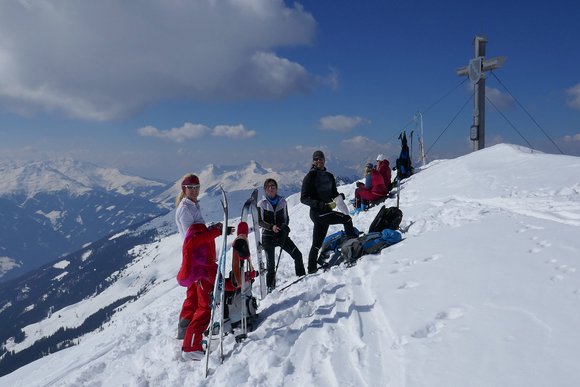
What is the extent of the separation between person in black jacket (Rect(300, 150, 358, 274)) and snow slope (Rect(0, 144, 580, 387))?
3.47ft

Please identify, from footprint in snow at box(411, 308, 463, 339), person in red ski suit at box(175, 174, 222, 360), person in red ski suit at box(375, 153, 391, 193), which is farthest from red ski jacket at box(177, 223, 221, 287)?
person in red ski suit at box(375, 153, 391, 193)

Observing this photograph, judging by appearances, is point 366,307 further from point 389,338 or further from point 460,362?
point 460,362

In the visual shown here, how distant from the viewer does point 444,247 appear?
7754 millimetres

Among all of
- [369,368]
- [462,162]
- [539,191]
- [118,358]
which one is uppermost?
[462,162]

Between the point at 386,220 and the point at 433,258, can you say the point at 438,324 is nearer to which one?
the point at 433,258

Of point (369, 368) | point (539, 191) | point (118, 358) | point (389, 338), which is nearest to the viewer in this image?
point (369, 368)

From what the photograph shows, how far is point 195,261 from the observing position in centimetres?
620

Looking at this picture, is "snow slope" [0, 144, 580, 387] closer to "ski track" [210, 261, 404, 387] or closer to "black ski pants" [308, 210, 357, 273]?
"ski track" [210, 261, 404, 387]

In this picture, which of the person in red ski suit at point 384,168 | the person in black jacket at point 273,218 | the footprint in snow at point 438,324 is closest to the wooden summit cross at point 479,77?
the person in red ski suit at point 384,168

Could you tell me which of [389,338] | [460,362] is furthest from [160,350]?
[460,362]

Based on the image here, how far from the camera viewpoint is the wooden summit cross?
1856 cm

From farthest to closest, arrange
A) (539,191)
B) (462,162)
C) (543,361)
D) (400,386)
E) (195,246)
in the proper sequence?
1. (462,162)
2. (539,191)
3. (195,246)
4. (400,386)
5. (543,361)

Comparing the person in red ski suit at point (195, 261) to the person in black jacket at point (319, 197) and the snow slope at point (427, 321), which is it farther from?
the person in black jacket at point (319, 197)

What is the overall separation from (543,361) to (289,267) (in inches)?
318
